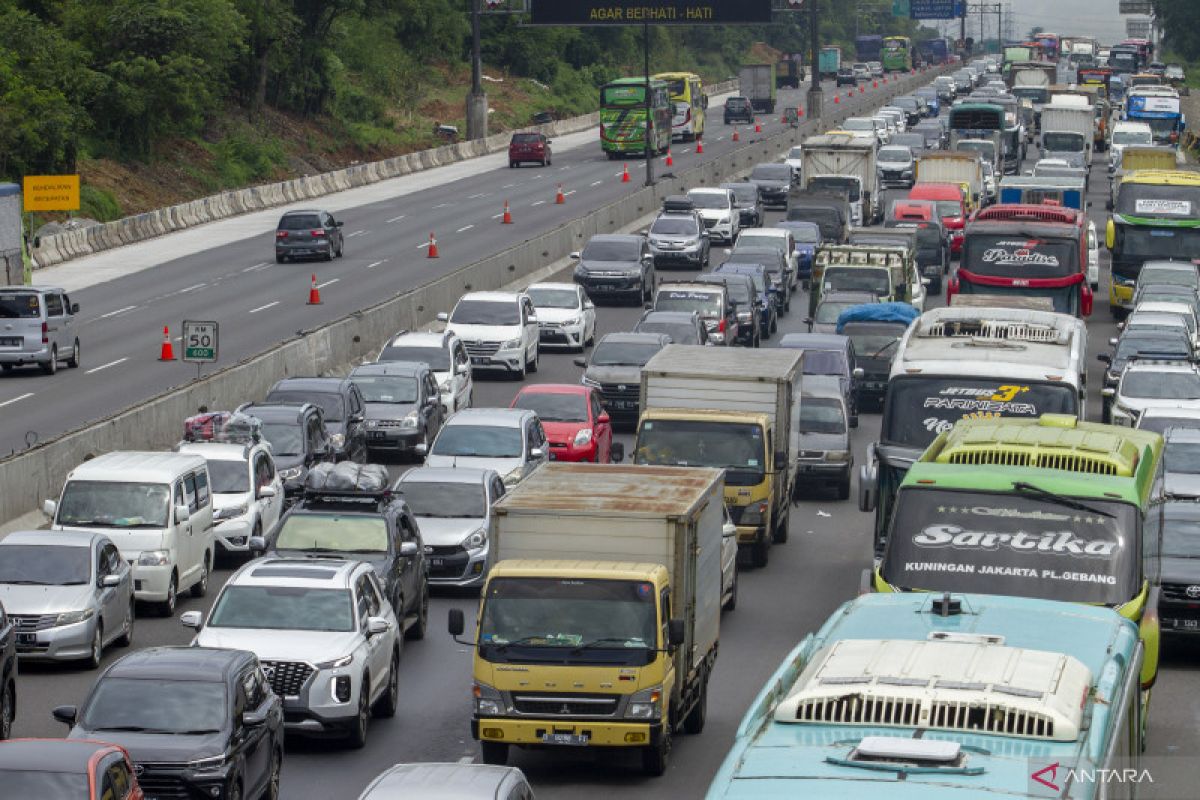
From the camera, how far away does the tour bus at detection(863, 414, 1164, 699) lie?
57.8ft

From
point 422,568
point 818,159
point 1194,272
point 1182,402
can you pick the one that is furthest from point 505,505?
point 818,159

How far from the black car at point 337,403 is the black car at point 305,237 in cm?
2726

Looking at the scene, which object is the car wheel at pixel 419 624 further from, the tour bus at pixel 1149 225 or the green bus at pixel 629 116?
the green bus at pixel 629 116

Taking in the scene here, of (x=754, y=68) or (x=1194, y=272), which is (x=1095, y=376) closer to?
(x=1194, y=272)

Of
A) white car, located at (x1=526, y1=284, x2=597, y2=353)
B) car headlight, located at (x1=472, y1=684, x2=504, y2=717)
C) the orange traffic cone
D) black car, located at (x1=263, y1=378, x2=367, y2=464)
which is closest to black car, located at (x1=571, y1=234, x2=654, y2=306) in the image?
white car, located at (x1=526, y1=284, x2=597, y2=353)

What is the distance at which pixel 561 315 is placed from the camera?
4750 centimetres

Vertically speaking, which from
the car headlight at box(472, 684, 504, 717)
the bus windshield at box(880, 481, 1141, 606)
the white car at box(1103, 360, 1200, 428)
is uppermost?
the bus windshield at box(880, 481, 1141, 606)

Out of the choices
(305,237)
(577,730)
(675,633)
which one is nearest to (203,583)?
(577,730)

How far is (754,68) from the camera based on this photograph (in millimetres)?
133125

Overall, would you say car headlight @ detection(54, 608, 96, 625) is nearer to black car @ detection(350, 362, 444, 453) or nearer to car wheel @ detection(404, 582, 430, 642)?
car wheel @ detection(404, 582, 430, 642)

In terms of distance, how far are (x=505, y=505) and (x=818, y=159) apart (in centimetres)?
5149

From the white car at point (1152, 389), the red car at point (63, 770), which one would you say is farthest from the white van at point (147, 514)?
the white car at point (1152, 389)

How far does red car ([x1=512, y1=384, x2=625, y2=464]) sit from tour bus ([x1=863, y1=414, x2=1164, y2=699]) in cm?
1528

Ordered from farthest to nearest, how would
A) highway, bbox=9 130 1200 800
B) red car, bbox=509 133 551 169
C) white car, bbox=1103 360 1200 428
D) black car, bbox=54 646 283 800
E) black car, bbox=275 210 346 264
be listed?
red car, bbox=509 133 551 169
black car, bbox=275 210 346 264
white car, bbox=1103 360 1200 428
highway, bbox=9 130 1200 800
black car, bbox=54 646 283 800
